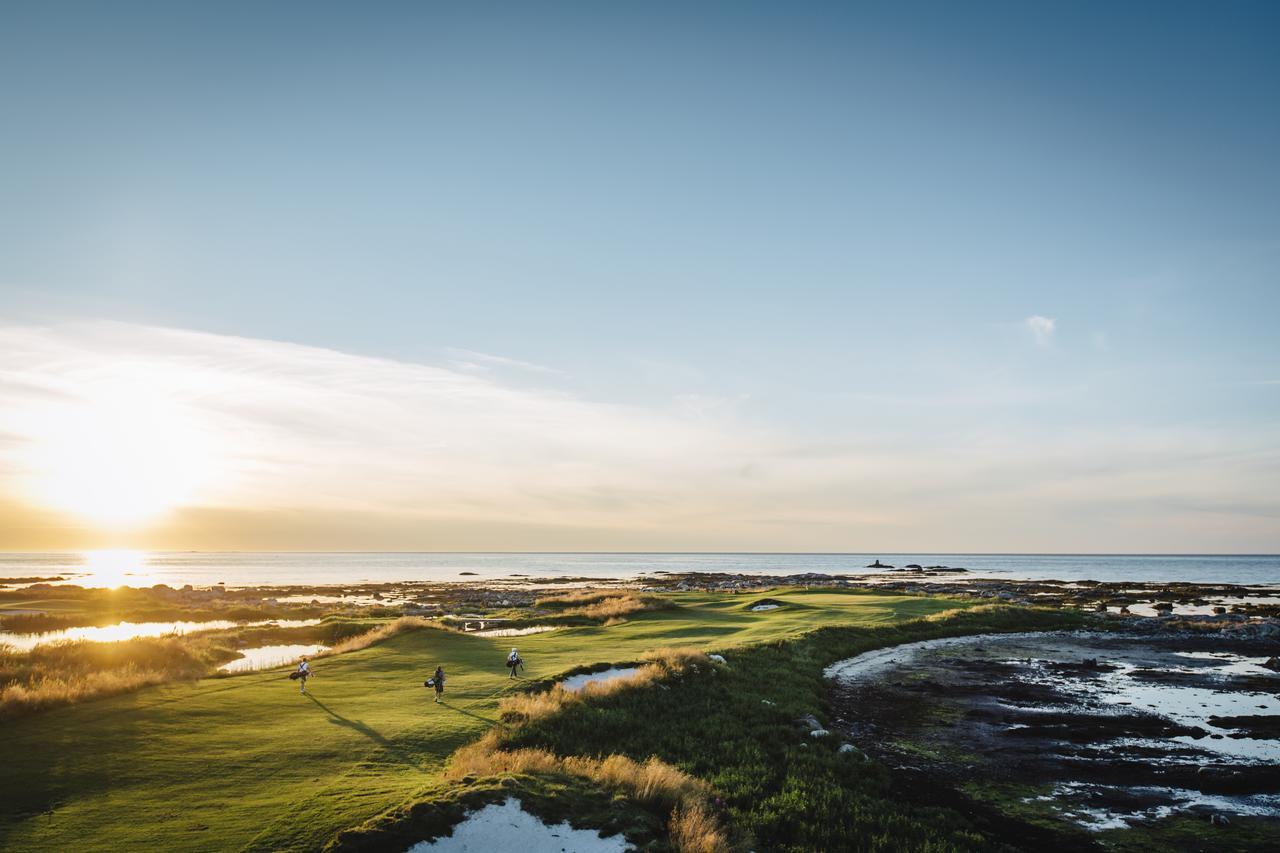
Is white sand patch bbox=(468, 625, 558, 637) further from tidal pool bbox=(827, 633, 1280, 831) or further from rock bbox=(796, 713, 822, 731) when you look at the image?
rock bbox=(796, 713, 822, 731)

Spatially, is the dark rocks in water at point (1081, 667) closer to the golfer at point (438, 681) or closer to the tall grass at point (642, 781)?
the tall grass at point (642, 781)

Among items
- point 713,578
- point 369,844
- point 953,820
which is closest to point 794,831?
point 953,820

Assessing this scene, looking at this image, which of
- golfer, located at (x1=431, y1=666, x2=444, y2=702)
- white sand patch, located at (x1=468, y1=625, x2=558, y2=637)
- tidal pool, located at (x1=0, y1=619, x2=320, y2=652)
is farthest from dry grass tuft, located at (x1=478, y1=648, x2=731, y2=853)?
tidal pool, located at (x1=0, y1=619, x2=320, y2=652)

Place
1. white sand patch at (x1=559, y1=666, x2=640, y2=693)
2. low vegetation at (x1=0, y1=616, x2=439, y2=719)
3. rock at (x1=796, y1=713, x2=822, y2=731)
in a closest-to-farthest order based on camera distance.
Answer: low vegetation at (x1=0, y1=616, x2=439, y2=719) → rock at (x1=796, y1=713, x2=822, y2=731) → white sand patch at (x1=559, y1=666, x2=640, y2=693)

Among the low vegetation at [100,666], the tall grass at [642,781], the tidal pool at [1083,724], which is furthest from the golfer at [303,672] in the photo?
the tidal pool at [1083,724]

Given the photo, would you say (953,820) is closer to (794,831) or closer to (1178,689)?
(794,831)

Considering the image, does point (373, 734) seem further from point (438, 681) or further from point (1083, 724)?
point (1083, 724)

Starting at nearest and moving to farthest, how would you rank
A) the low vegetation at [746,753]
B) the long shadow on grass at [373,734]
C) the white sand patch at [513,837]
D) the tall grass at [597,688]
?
the white sand patch at [513,837]
the low vegetation at [746,753]
the long shadow on grass at [373,734]
the tall grass at [597,688]
